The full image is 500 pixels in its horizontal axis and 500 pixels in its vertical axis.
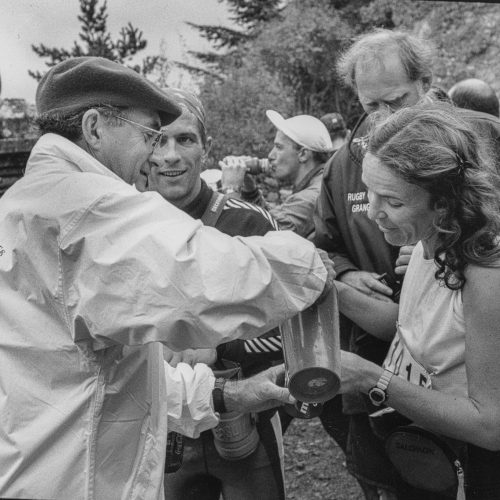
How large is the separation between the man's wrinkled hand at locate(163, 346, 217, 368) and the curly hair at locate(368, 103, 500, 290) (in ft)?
3.00

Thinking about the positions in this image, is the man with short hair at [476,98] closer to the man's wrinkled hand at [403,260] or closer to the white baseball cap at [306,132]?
the white baseball cap at [306,132]

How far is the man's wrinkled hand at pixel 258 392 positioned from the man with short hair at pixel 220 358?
0.20 metres

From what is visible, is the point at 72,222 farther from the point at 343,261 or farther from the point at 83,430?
the point at 343,261

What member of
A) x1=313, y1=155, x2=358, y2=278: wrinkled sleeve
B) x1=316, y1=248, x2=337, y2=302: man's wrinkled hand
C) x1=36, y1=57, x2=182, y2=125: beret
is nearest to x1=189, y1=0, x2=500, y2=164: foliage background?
x1=313, y1=155, x2=358, y2=278: wrinkled sleeve

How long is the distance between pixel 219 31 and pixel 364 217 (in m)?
26.2

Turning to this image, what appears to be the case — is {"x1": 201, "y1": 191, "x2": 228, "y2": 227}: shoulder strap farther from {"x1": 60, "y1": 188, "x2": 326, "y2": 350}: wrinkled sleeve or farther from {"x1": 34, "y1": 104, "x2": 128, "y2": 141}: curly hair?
{"x1": 60, "y1": 188, "x2": 326, "y2": 350}: wrinkled sleeve

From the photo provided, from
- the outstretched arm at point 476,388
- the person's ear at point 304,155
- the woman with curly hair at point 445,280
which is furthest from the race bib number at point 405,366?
the person's ear at point 304,155

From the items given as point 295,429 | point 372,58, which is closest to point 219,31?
point 295,429

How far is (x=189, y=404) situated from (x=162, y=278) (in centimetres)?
87

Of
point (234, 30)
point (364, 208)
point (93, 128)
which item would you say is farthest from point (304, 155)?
point (234, 30)

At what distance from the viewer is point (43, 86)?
1.88 meters

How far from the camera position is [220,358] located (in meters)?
2.69

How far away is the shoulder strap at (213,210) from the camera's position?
9.10 feet

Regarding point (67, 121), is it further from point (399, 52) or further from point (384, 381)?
point (399, 52)
